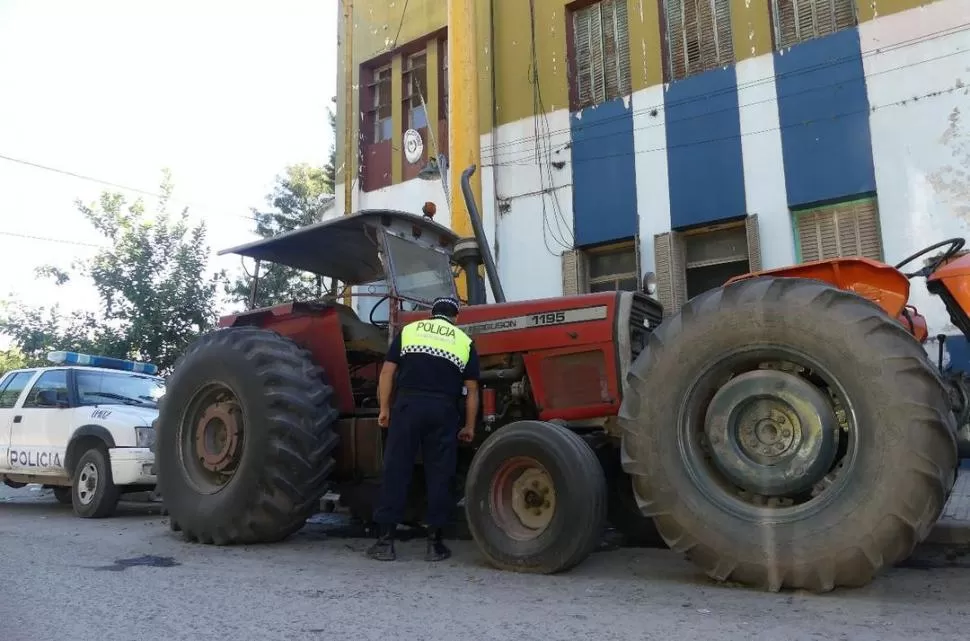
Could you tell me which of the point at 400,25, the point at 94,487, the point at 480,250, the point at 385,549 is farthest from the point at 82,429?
the point at 400,25

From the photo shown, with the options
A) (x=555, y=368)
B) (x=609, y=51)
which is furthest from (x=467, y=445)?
(x=609, y=51)

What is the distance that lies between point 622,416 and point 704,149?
26.9ft

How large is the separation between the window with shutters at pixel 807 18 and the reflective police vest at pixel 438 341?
8523 mm

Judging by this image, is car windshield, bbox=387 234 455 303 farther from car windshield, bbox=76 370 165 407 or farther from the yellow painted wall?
the yellow painted wall

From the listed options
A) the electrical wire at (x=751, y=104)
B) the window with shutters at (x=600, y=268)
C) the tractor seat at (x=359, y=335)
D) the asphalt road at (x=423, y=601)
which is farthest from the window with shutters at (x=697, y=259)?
the asphalt road at (x=423, y=601)

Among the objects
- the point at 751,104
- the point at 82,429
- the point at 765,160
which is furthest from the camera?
the point at 751,104

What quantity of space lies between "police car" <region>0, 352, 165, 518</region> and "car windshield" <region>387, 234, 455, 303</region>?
11.1 ft

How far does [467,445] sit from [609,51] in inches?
372

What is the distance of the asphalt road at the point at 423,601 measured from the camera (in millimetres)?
3160

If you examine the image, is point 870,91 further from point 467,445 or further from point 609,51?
point 467,445

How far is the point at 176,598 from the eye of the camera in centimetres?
387

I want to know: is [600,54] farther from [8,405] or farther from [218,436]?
[8,405]

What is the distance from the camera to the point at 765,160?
35.3ft

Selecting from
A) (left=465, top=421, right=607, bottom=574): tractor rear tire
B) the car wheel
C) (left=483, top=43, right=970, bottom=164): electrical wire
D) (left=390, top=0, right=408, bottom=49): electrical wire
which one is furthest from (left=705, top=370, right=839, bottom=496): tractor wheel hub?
(left=390, top=0, right=408, bottom=49): electrical wire
